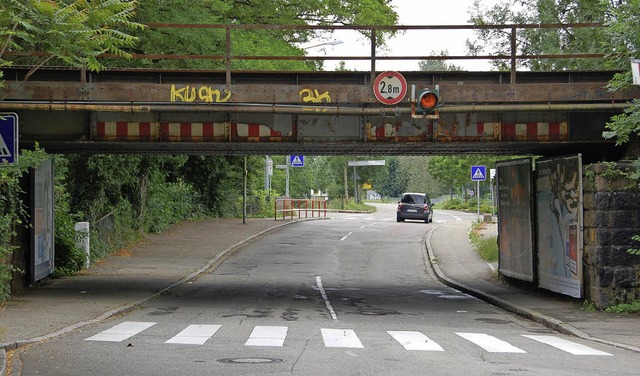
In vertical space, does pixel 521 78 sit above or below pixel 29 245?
above

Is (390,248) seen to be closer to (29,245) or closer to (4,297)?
(29,245)

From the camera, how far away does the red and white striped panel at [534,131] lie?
18.0 meters

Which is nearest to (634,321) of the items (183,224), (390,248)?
(390,248)

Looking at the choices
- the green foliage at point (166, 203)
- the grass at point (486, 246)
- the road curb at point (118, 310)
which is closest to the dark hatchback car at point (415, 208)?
the green foliage at point (166, 203)

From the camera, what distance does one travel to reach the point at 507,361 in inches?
421

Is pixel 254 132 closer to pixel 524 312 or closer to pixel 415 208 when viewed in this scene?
pixel 524 312

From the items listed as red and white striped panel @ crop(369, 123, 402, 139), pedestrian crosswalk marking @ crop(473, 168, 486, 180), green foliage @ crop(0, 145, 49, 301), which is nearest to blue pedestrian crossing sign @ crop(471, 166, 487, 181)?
pedestrian crosswalk marking @ crop(473, 168, 486, 180)

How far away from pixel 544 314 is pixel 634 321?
1855mm

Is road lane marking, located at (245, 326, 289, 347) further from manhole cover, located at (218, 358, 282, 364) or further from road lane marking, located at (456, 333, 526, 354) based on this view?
road lane marking, located at (456, 333, 526, 354)

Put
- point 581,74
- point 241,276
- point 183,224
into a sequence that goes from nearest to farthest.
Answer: point 581,74 < point 241,276 < point 183,224

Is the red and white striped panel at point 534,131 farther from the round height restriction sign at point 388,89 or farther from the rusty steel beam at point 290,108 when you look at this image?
the round height restriction sign at point 388,89

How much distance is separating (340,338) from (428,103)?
213 inches

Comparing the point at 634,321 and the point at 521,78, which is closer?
the point at 634,321

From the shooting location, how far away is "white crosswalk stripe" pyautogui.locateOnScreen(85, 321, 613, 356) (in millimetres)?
12094
